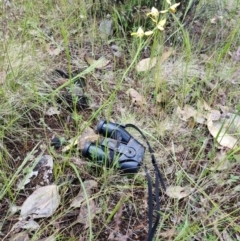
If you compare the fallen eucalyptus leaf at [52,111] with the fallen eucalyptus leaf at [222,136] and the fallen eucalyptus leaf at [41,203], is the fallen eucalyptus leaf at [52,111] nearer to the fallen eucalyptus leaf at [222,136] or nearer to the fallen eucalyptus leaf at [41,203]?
the fallen eucalyptus leaf at [41,203]

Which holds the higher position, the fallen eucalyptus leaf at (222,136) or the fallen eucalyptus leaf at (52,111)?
the fallen eucalyptus leaf at (222,136)

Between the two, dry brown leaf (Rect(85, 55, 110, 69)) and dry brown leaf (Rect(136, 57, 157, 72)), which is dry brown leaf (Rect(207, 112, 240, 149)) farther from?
dry brown leaf (Rect(85, 55, 110, 69))

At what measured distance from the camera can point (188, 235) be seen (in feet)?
3.33

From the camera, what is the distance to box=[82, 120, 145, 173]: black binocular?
1.13 metres

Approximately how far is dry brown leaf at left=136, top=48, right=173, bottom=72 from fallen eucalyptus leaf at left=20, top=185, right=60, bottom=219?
683 millimetres

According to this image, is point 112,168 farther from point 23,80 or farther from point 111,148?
point 23,80

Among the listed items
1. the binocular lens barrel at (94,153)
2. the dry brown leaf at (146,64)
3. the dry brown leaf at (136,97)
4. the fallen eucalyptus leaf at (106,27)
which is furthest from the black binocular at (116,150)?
the fallen eucalyptus leaf at (106,27)

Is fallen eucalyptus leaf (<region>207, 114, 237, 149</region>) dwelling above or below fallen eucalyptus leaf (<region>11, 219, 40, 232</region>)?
above

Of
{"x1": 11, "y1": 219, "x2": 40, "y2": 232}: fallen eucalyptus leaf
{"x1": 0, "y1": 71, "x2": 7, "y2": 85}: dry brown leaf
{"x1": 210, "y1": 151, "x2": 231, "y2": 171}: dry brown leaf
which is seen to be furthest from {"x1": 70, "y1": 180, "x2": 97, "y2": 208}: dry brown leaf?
{"x1": 0, "y1": 71, "x2": 7, "y2": 85}: dry brown leaf

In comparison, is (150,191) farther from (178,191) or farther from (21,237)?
(21,237)

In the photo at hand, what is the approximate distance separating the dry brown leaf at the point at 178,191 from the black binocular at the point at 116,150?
0.13 metres

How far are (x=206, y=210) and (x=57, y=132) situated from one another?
59cm

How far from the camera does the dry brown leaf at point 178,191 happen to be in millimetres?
1121

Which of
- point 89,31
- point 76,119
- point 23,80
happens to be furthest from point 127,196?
point 89,31
